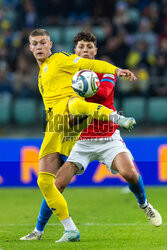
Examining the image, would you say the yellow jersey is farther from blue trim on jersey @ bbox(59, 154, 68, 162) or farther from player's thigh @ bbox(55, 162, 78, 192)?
player's thigh @ bbox(55, 162, 78, 192)

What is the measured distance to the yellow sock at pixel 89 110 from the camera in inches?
215

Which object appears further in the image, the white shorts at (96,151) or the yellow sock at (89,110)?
the white shorts at (96,151)

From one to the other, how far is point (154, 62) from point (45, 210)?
7103 mm

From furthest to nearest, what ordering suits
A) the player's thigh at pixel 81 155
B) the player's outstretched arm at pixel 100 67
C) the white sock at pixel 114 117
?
1. the player's thigh at pixel 81 155
2. the player's outstretched arm at pixel 100 67
3. the white sock at pixel 114 117

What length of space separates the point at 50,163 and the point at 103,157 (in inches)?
29.9

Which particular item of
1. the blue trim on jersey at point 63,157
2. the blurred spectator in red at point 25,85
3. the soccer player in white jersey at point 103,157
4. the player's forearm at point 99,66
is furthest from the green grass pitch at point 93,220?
the blurred spectator in red at point 25,85

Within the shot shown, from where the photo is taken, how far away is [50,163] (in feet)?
18.7

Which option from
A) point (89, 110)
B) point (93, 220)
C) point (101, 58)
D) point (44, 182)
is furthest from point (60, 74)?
point (101, 58)

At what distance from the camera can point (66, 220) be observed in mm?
5637

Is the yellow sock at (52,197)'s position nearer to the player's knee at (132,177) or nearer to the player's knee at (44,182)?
the player's knee at (44,182)

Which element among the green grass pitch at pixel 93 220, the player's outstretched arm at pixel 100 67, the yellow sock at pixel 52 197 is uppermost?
the player's outstretched arm at pixel 100 67

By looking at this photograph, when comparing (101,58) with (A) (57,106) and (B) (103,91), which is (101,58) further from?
(A) (57,106)

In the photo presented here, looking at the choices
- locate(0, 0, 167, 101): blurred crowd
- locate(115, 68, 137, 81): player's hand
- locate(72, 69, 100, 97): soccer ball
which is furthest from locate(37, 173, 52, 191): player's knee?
locate(0, 0, 167, 101): blurred crowd

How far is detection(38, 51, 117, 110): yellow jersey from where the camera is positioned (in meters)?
5.77
